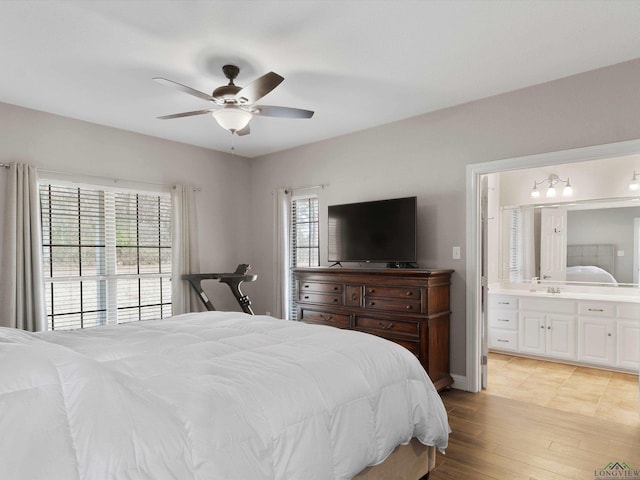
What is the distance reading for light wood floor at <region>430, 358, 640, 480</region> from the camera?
242cm

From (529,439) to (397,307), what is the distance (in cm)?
140

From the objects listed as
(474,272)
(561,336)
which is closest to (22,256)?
(474,272)

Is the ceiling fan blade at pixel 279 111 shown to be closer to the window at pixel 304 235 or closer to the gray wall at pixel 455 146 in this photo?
the gray wall at pixel 455 146

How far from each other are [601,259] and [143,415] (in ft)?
18.2

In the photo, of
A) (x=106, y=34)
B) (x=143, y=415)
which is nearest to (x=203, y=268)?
(x=106, y=34)

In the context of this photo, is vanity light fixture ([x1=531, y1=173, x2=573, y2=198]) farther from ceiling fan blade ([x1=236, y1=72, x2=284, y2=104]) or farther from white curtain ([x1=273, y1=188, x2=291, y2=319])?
ceiling fan blade ([x1=236, y1=72, x2=284, y2=104])

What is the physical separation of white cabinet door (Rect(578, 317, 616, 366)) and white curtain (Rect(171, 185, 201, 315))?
4537mm

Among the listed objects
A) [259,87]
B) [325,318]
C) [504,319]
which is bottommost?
[504,319]

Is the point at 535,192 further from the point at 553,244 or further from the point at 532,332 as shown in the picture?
the point at 532,332

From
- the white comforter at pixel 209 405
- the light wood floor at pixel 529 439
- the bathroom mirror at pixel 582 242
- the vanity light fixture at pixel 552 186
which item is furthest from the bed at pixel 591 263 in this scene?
the white comforter at pixel 209 405

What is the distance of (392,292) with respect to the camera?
12.3 ft

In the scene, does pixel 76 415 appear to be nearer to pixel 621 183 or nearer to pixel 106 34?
pixel 106 34

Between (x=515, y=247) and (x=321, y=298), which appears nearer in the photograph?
(x=321, y=298)

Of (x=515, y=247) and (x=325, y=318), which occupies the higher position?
(x=515, y=247)
